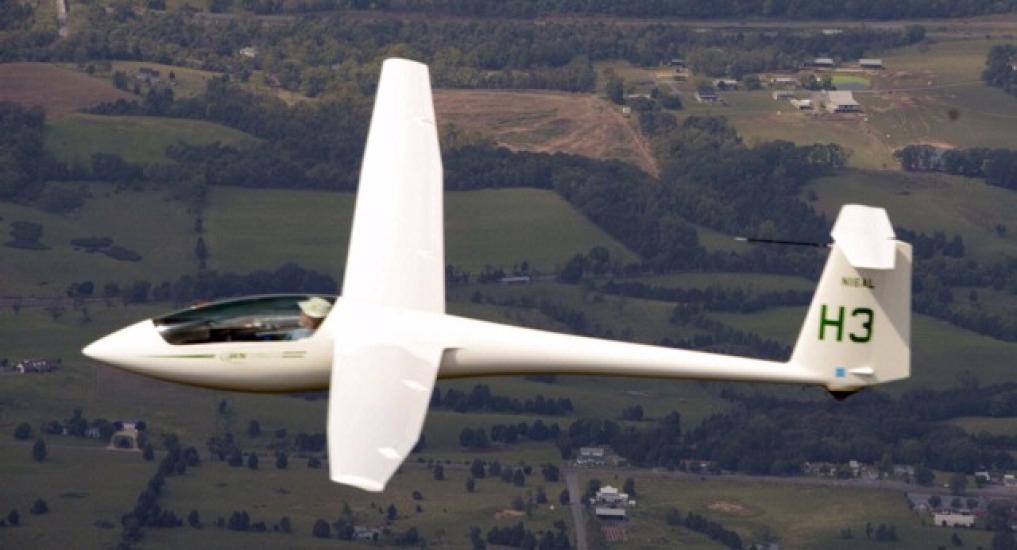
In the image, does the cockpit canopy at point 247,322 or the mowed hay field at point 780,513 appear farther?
the mowed hay field at point 780,513

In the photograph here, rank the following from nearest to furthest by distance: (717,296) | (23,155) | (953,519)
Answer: (953,519)
(717,296)
(23,155)

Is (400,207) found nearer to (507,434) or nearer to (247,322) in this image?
(247,322)

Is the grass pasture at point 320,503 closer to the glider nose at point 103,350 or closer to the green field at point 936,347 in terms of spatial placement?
the green field at point 936,347

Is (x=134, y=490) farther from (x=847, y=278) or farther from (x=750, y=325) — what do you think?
(x=847, y=278)

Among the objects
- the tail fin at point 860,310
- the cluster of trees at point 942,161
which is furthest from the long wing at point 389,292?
the cluster of trees at point 942,161

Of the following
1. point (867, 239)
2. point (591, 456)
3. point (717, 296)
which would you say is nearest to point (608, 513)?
point (591, 456)

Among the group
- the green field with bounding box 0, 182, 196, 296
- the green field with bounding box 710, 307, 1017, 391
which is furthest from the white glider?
the green field with bounding box 0, 182, 196, 296
